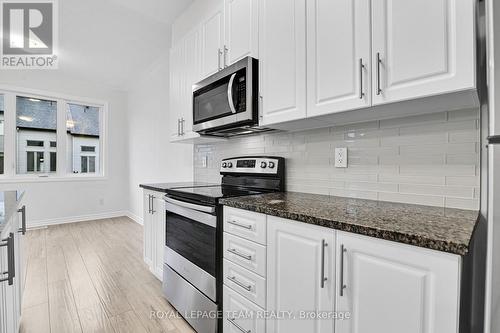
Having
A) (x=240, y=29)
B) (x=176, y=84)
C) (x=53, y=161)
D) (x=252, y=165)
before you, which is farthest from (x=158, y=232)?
(x=53, y=161)

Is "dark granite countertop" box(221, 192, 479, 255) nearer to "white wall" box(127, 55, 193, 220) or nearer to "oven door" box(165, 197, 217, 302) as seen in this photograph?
"oven door" box(165, 197, 217, 302)

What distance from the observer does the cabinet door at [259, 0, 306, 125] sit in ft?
4.60

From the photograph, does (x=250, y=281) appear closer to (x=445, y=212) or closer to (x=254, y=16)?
(x=445, y=212)

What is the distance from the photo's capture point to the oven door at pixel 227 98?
1671mm

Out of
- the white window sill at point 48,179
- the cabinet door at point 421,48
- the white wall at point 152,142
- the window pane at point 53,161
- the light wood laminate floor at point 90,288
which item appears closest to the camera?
the cabinet door at point 421,48

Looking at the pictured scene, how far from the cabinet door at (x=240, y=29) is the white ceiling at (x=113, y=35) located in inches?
35.6

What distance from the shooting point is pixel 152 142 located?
4.27 m

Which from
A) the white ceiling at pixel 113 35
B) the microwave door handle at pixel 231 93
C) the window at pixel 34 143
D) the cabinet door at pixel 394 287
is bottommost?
the cabinet door at pixel 394 287

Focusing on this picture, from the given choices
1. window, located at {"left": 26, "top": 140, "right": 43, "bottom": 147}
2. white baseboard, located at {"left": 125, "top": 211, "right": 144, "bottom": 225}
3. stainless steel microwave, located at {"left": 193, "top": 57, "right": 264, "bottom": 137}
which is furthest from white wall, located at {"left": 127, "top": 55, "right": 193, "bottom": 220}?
window, located at {"left": 26, "top": 140, "right": 43, "bottom": 147}

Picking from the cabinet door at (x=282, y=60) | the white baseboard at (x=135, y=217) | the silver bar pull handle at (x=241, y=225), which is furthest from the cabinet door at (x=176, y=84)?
the white baseboard at (x=135, y=217)

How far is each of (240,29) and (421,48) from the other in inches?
48.4

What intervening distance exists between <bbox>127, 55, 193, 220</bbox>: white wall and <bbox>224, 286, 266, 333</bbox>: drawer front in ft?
6.10

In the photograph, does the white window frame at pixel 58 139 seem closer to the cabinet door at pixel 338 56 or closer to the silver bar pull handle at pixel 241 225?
the silver bar pull handle at pixel 241 225

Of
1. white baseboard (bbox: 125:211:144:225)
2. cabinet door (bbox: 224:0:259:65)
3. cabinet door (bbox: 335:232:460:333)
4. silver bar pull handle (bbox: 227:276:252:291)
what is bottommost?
white baseboard (bbox: 125:211:144:225)
